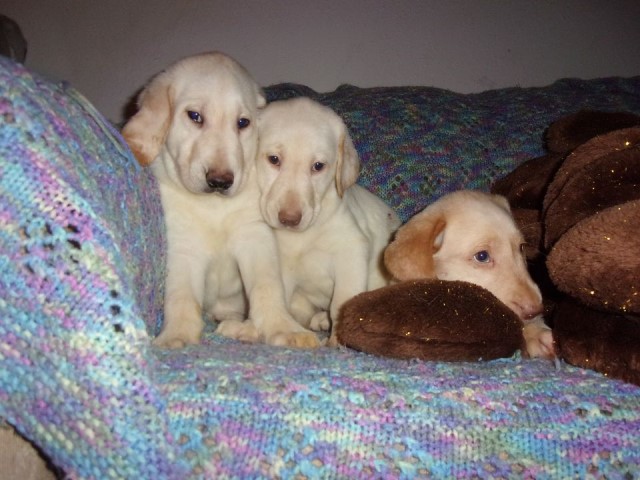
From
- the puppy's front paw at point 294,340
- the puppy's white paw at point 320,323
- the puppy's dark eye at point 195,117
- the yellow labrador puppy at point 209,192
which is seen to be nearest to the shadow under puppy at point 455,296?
the puppy's front paw at point 294,340

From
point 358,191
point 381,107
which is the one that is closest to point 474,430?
point 358,191

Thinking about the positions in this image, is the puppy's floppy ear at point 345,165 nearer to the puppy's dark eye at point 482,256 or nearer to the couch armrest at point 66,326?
the puppy's dark eye at point 482,256

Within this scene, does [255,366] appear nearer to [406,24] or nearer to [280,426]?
[280,426]

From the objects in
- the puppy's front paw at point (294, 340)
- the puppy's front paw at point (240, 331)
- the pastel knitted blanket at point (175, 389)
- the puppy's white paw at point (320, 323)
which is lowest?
the puppy's white paw at point (320, 323)

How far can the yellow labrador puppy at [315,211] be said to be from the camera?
2.31 meters

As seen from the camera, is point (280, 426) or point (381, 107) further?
point (381, 107)

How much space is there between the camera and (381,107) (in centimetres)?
A: 308

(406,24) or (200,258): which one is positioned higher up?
(406,24)

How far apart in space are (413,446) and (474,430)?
0.15m

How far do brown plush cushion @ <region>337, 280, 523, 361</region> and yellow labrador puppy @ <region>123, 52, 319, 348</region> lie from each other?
13.7 inches

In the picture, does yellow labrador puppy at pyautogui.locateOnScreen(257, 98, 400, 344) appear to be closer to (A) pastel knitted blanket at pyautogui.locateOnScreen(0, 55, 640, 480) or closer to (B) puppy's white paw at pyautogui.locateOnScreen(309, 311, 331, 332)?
(B) puppy's white paw at pyautogui.locateOnScreen(309, 311, 331, 332)

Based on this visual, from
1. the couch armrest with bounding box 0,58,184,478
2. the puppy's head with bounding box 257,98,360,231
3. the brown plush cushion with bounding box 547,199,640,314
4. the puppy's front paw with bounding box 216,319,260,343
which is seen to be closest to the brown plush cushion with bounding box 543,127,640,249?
the brown plush cushion with bounding box 547,199,640,314

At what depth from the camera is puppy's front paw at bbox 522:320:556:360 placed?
5.83 feet

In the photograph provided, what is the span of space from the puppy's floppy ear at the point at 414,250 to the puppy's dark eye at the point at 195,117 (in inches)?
35.5
